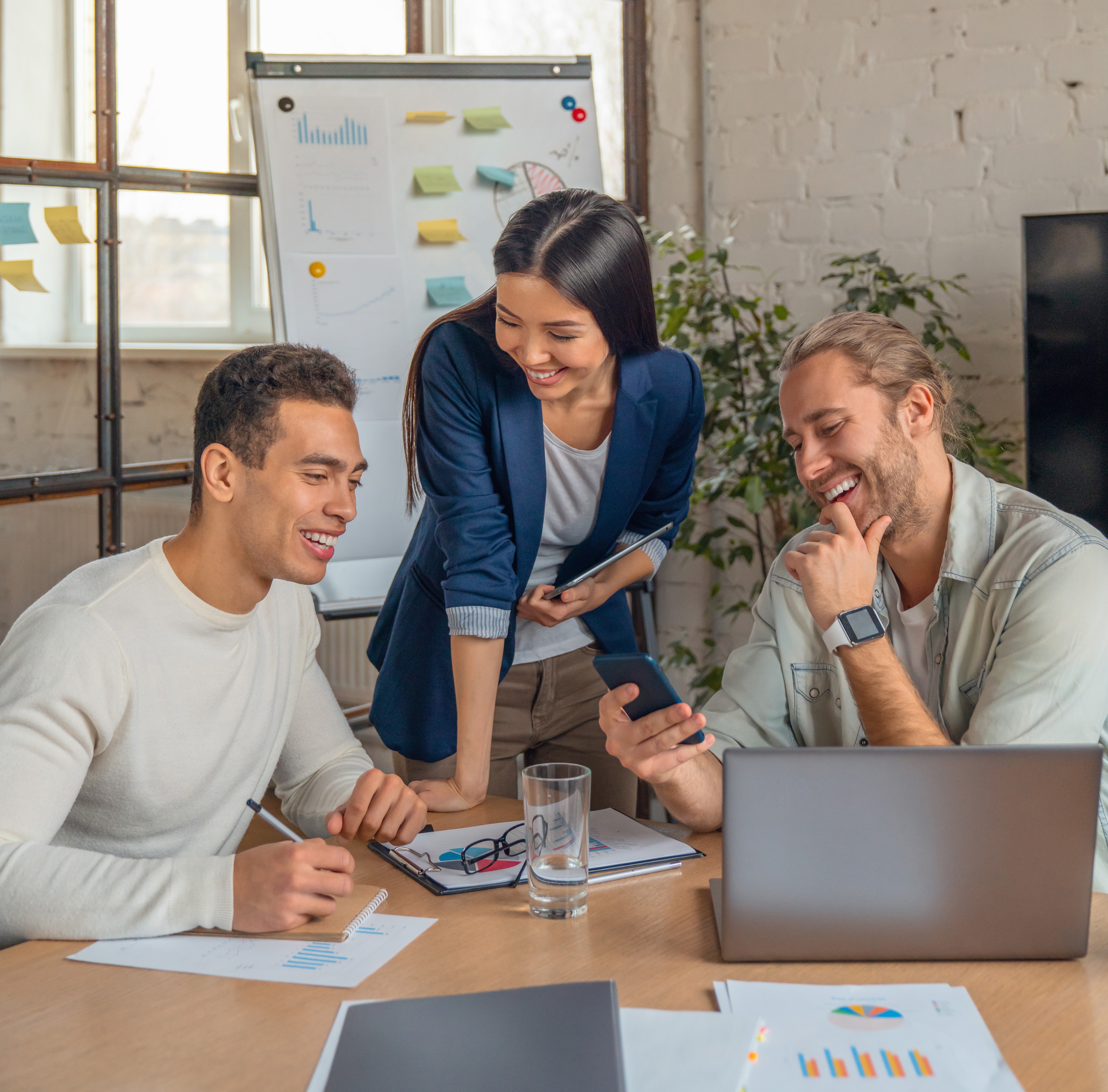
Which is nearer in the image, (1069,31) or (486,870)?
(486,870)

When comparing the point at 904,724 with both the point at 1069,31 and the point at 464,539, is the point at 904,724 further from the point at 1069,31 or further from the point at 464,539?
the point at 1069,31

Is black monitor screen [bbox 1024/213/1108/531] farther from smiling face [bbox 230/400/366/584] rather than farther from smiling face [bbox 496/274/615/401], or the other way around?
smiling face [bbox 230/400/366/584]

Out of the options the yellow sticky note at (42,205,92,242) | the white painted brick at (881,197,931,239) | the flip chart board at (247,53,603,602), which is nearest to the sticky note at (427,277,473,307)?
the flip chart board at (247,53,603,602)

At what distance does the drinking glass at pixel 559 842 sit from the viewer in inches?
40.6

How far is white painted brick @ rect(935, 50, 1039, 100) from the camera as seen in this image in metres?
2.62

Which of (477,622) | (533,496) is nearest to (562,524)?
(533,496)

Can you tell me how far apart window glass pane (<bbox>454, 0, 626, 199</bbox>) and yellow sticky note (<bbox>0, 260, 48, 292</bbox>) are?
1440 mm

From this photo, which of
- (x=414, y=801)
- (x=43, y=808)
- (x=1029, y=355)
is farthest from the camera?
(x=1029, y=355)

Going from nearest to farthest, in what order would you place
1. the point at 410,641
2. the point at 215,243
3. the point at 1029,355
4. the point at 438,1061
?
the point at 438,1061 < the point at 410,641 < the point at 1029,355 < the point at 215,243

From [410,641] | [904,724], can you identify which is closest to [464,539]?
[410,641]

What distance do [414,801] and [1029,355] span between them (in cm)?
163

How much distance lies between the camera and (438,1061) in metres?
0.78

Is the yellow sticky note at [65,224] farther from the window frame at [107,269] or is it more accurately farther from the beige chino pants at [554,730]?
the beige chino pants at [554,730]

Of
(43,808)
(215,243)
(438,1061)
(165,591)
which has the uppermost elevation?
(215,243)
